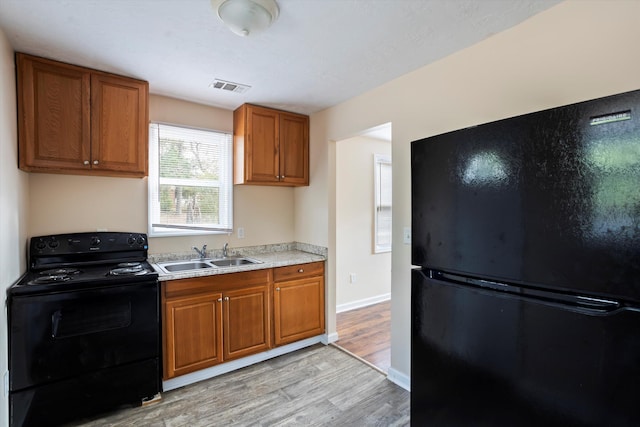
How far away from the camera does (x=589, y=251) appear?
0.86m

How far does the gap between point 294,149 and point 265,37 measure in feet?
4.89

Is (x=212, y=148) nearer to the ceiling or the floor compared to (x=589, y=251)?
nearer to the ceiling

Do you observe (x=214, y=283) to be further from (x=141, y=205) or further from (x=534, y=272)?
(x=534, y=272)

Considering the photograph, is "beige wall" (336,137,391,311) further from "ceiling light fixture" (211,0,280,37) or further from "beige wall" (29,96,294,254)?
"ceiling light fixture" (211,0,280,37)

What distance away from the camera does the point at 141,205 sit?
269cm

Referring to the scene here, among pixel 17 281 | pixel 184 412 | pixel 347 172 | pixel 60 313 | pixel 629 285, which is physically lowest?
pixel 184 412

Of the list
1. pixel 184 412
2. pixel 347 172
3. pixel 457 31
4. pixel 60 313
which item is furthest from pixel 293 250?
pixel 457 31

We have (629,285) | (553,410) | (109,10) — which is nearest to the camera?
(629,285)

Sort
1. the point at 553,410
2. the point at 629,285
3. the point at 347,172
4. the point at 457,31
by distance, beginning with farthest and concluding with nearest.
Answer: the point at 347,172
the point at 457,31
the point at 553,410
the point at 629,285

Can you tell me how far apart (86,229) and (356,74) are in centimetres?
246

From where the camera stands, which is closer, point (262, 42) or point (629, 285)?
point (629, 285)

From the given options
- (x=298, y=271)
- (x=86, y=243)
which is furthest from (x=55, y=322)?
(x=298, y=271)

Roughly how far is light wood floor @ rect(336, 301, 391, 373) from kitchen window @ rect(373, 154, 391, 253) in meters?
0.88

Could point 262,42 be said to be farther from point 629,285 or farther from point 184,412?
point 184,412
